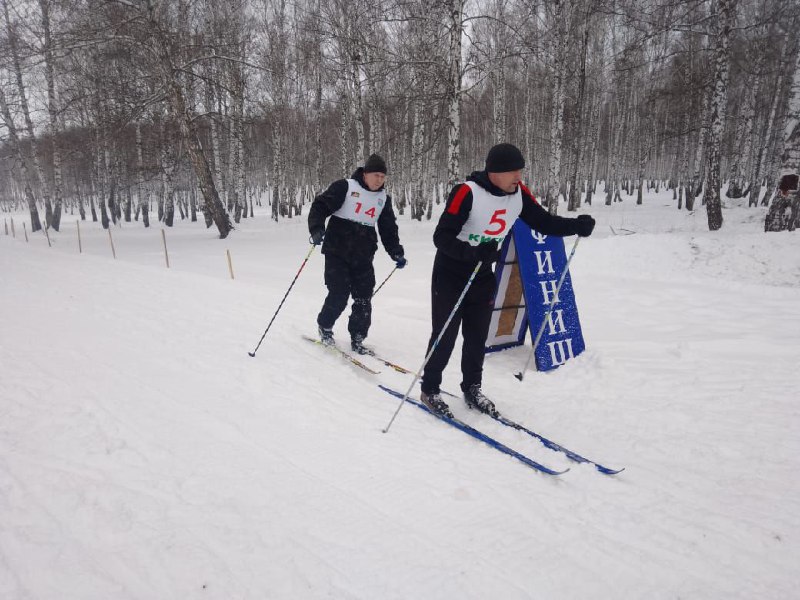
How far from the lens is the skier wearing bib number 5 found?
302 centimetres

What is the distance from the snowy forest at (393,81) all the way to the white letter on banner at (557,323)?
659 centimetres

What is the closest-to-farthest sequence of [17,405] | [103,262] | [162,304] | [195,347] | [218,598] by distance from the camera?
[218,598] < [17,405] < [195,347] < [162,304] < [103,262]

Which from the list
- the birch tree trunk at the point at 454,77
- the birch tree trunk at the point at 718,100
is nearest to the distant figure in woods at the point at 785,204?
the birch tree trunk at the point at 718,100

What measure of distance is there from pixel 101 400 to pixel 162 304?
3.48 m

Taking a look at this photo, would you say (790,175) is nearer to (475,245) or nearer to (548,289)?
(548,289)

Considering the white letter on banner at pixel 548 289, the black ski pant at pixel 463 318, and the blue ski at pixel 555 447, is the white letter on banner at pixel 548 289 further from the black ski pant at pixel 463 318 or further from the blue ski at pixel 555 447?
the blue ski at pixel 555 447

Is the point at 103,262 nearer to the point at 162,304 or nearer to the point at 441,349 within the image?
the point at 162,304

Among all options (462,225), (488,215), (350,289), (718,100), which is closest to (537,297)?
(488,215)

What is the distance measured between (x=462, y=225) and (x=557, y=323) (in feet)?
6.46

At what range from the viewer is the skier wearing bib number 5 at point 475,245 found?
302cm

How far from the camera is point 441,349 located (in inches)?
133

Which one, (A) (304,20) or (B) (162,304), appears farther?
(A) (304,20)

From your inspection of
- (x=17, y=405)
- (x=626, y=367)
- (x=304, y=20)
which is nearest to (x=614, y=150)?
(x=304, y=20)

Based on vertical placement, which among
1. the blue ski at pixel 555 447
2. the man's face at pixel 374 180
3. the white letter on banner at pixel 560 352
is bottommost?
the blue ski at pixel 555 447
